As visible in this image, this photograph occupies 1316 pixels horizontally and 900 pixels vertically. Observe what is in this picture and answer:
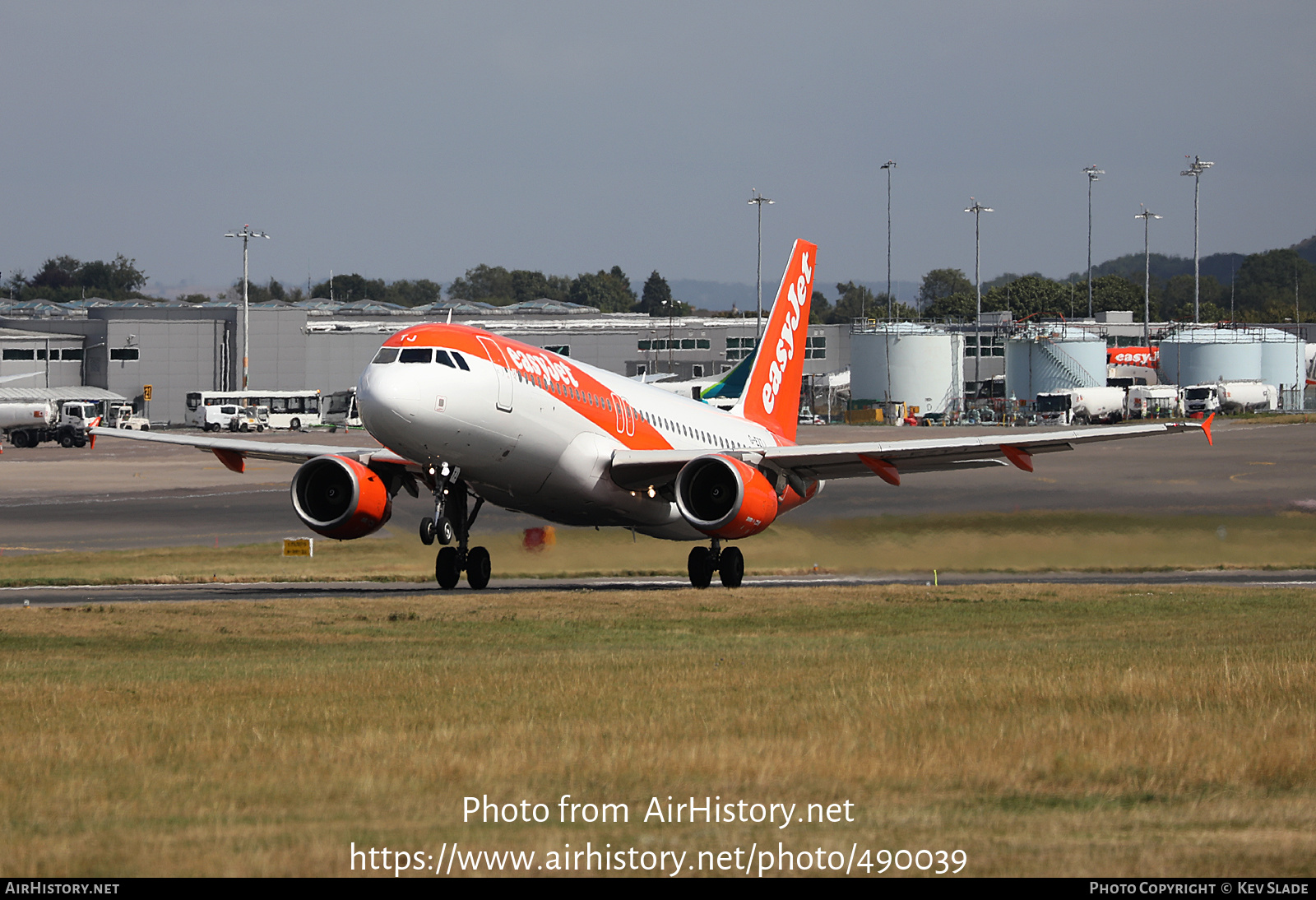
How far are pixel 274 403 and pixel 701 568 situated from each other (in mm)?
119327

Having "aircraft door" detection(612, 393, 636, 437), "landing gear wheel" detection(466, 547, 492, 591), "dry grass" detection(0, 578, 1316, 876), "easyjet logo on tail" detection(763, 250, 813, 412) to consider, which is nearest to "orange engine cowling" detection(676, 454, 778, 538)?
"aircraft door" detection(612, 393, 636, 437)

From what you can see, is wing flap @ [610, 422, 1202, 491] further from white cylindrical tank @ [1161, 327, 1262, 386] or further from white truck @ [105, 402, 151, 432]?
white cylindrical tank @ [1161, 327, 1262, 386]

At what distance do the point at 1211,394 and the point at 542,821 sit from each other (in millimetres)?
144744

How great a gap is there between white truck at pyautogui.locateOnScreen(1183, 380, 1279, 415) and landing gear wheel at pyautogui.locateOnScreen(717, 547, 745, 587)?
116835 mm

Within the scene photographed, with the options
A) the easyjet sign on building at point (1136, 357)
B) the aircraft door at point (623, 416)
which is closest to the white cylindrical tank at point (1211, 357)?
the easyjet sign on building at point (1136, 357)

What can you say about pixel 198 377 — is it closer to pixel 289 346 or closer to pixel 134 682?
pixel 289 346

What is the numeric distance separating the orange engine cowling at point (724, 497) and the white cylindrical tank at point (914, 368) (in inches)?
5174

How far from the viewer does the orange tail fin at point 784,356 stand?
146ft

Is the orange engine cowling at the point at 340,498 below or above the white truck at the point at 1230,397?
below

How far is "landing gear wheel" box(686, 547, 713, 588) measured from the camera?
117 ft

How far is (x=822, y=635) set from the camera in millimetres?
24281

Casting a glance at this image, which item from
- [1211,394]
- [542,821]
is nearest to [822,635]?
[542,821]

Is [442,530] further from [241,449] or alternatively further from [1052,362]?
[1052,362]

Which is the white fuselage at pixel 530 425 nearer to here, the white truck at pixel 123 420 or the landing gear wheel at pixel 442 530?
the landing gear wheel at pixel 442 530
